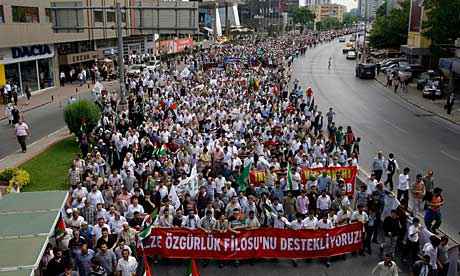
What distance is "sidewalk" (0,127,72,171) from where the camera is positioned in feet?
68.7

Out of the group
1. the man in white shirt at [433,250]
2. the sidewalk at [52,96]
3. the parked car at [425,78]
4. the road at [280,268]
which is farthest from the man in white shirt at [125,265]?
the parked car at [425,78]

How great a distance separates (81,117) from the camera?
2278 cm

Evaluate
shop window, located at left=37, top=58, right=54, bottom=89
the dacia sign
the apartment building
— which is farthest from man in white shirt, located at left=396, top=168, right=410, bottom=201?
shop window, located at left=37, top=58, right=54, bottom=89

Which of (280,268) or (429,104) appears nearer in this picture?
(280,268)

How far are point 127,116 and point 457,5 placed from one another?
26520mm

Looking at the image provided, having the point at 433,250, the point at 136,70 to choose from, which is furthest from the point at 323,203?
the point at 136,70

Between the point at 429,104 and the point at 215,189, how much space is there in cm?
2721

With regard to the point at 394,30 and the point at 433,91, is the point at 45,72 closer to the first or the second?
the point at 433,91

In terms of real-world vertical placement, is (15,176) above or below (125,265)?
below

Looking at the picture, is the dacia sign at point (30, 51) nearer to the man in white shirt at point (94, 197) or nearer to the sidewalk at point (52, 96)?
the sidewalk at point (52, 96)

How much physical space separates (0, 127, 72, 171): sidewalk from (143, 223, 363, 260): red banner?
10867mm

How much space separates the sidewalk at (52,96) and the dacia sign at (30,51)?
315cm

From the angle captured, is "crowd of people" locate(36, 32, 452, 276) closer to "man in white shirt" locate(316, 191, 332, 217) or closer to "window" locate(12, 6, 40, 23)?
"man in white shirt" locate(316, 191, 332, 217)

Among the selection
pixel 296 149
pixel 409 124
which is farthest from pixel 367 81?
pixel 296 149
